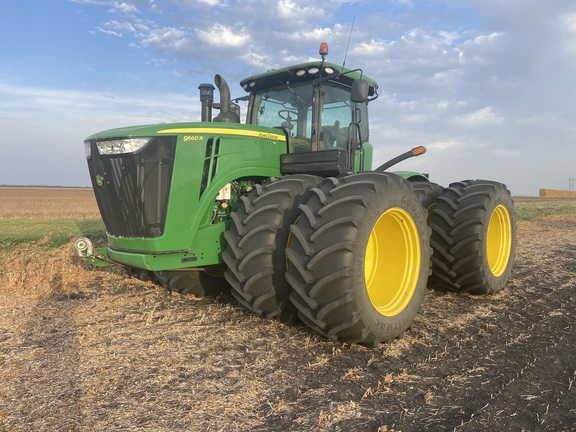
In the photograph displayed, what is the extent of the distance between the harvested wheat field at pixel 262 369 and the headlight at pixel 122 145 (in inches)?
63.5

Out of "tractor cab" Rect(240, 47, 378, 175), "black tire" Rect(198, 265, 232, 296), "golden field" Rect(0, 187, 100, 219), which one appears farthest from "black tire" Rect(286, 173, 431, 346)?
"golden field" Rect(0, 187, 100, 219)

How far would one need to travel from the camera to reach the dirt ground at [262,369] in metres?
2.56

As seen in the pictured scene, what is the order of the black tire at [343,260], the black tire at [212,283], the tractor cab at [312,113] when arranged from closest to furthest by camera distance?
the black tire at [343,260], the tractor cab at [312,113], the black tire at [212,283]

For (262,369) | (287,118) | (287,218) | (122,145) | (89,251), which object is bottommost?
(262,369)

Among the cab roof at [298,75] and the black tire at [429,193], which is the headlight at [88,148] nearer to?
the cab roof at [298,75]

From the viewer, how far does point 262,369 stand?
322 cm

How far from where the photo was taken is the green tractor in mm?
3529

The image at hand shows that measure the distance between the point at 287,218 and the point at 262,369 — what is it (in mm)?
1308

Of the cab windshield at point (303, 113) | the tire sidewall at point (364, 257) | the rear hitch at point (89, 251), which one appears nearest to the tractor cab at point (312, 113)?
the cab windshield at point (303, 113)

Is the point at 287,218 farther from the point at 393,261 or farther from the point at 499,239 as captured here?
the point at 499,239

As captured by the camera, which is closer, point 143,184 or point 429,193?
point 143,184

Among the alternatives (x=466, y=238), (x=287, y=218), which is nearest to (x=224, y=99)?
(x=287, y=218)

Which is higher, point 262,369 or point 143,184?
point 143,184

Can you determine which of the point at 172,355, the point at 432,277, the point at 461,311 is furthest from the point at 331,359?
the point at 432,277
